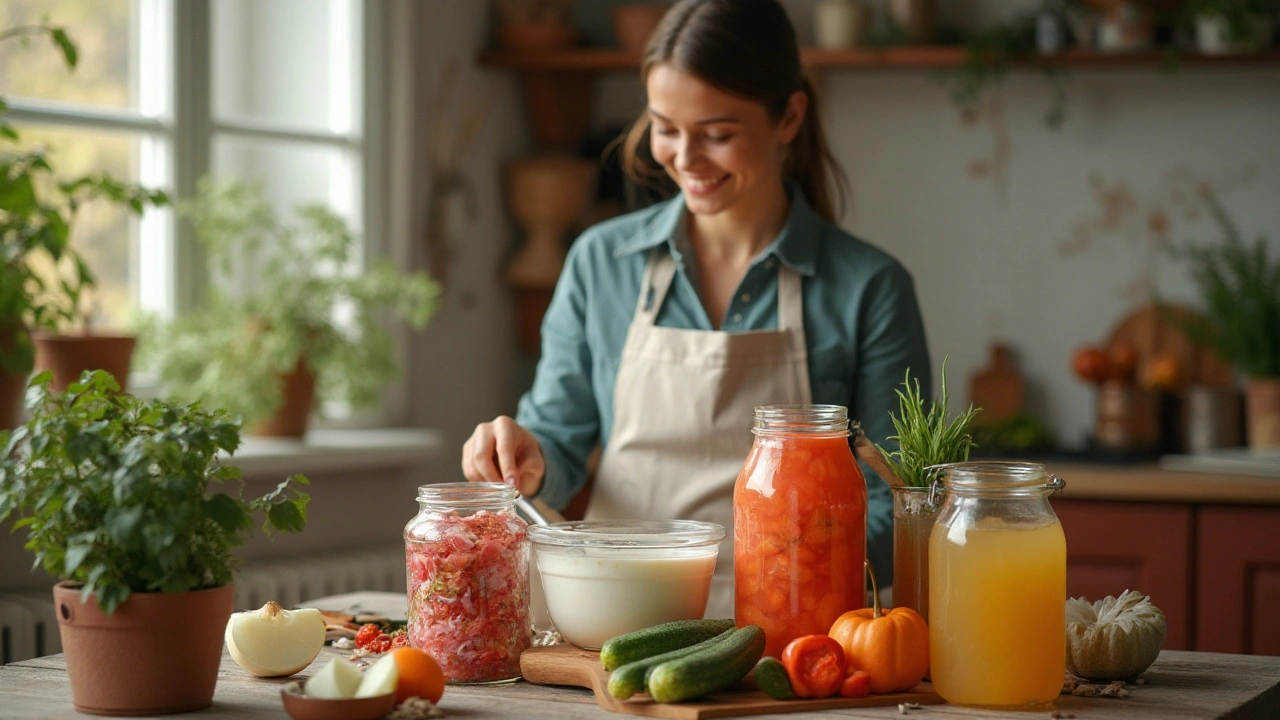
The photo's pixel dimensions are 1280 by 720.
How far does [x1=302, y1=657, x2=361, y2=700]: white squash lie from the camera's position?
3.88 feet

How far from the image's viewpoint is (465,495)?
4.44 ft

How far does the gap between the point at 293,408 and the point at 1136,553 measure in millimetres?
1928

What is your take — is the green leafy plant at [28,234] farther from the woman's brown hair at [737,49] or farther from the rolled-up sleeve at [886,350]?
the rolled-up sleeve at [886,350]

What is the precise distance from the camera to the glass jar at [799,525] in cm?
129

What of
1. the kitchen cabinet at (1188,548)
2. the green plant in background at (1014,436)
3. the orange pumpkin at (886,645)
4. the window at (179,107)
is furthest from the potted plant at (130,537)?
the green plant in background at (1014,436)

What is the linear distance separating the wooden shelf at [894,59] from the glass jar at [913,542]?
2283mm

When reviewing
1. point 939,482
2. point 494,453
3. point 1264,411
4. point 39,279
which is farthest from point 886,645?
point 1264,411

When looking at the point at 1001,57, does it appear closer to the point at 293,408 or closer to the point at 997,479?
the point at 293,408

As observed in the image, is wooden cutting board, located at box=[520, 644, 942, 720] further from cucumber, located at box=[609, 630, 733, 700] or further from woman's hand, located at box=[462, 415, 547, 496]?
woman's hand, located at box=[462, 415, 547, 496]

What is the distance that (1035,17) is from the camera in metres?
3.56

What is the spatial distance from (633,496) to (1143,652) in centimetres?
83

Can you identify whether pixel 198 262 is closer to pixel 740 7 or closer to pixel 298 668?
pixel 740 7

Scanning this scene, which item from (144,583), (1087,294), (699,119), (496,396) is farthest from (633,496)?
(1087,294)

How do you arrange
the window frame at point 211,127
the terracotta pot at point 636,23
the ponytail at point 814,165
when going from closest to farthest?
the ponytail at point 814,165, the window frame at point 211,127, the terracotta pot at point 636,23
